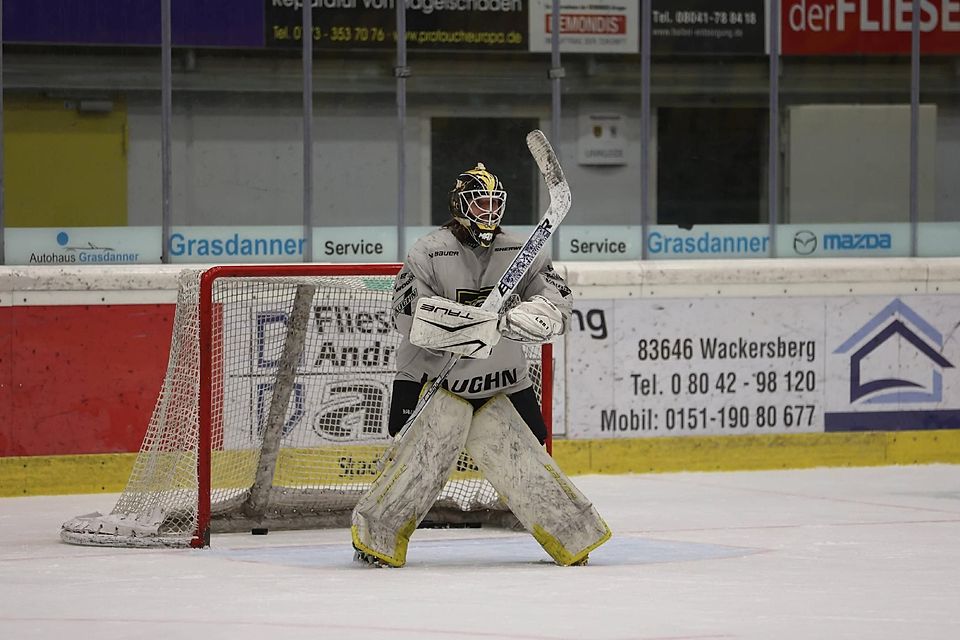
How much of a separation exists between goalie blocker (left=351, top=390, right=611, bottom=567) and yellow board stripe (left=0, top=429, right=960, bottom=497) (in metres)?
3.47

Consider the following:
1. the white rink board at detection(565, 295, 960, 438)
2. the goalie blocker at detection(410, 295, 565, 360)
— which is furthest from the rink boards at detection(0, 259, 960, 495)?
the goalie blocker at detection(410, 295, 565, 360)

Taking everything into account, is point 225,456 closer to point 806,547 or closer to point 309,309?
point 309,309

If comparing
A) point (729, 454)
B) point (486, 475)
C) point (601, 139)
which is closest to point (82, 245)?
point (601, 139)

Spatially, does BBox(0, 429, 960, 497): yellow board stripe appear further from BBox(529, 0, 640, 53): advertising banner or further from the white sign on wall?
BBox(529, 0, 640, 53): advertising banner

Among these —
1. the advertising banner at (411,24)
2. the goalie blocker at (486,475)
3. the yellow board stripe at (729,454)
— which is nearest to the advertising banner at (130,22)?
the advertising banner at (411,24)

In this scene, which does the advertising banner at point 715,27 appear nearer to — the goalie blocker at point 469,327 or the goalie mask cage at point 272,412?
the goalie mask cage at point 272,412

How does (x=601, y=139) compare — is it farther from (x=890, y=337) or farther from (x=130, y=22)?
(x=130, y=22)

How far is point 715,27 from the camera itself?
475 inches

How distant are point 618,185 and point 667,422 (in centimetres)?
174

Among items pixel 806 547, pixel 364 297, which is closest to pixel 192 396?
pixel 364 297

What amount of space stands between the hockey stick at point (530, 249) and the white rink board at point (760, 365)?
398 cm

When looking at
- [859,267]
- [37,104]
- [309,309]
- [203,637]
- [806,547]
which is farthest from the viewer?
[859,267]

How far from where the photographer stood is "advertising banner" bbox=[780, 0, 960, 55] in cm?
1219

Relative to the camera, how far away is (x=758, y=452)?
37.0 ft
